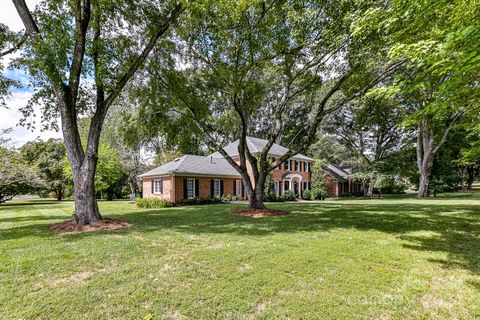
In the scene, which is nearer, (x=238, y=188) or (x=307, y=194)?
(x=238, y=188)

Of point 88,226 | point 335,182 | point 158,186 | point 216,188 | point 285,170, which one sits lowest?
point 88,226

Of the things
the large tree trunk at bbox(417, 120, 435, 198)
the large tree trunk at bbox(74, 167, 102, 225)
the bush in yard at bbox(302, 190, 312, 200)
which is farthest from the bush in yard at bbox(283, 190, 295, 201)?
the large tree trunk at bbox(74, 167, 102, 225)

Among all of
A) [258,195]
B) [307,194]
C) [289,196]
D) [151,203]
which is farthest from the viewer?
[307,194]

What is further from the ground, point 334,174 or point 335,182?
point 334,174

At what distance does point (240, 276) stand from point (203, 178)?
17.8m

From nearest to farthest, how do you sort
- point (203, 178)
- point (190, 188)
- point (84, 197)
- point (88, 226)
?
1. point (88, 226)
2. point (84, 197)
3. point (190, 188)
4. point (203, 178)

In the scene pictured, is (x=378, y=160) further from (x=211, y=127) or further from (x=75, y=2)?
(x=75, y=2)

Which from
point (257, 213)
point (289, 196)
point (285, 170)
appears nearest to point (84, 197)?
point (257, 213)

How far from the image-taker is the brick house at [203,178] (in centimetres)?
2012

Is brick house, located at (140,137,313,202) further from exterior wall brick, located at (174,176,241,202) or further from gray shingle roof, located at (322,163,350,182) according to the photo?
gray shingle roof, located at (322,163,350,182)

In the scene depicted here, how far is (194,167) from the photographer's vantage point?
2162 centimetres

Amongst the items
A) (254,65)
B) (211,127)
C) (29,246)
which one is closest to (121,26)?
(254,65)

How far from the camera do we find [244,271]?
14.7 feet

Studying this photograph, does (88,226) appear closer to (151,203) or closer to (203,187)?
(151,203)
